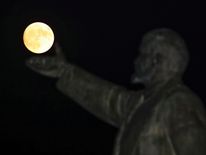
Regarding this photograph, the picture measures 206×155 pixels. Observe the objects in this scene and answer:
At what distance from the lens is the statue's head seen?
6.39 m

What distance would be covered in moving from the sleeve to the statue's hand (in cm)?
7

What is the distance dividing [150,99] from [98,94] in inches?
23.2

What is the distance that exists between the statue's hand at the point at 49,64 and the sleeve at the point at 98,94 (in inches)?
2.8

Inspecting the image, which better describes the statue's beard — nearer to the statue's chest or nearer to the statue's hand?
the statue's chest

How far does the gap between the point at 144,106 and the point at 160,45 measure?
0.46 metres

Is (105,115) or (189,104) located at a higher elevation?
(189,104)

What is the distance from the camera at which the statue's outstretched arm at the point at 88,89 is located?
6.80 m

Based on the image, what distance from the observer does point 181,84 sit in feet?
21.0

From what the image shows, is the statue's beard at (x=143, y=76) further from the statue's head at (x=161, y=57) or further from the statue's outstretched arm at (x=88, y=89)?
the statue's outstretched arm at (x=88, y=89)

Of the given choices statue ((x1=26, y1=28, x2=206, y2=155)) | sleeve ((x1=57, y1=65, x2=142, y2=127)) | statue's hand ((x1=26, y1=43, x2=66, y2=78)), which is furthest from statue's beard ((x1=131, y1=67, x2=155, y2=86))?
statue's hand ((x1=26, y1=43, x2=66, y2=78))

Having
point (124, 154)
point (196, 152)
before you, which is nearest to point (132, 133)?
point (124, 154)

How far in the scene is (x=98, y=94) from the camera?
22.6 ft

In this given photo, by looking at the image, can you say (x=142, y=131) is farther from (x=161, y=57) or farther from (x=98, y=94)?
(x=98, y=94)

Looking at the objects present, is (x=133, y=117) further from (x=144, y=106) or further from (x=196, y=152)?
(x=196, y=152)
